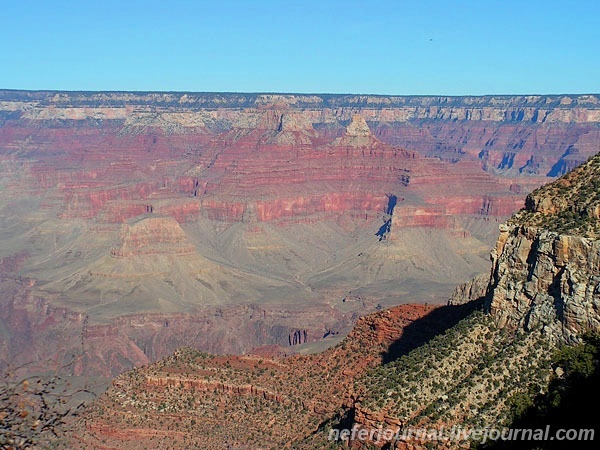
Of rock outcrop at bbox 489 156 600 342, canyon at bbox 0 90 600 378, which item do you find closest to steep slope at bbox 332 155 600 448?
rock outcrop at bbox 489 156 600 342

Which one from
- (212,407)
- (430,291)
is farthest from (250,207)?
(212,407)

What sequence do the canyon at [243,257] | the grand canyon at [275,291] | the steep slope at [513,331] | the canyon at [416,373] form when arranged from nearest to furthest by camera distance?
the steep slope at [513,331]
the canyon at [416,373]
the grand canyon at [275,291]
the canyon at [243,257]

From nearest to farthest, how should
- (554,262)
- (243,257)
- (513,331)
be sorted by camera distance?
(554,262) < (513,331) < (243,257)

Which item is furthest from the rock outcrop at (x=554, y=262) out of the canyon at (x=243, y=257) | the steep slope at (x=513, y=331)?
the canyon at (x=243, y=257)

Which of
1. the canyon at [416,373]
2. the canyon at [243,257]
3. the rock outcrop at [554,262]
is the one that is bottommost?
the canyon at [243,257]

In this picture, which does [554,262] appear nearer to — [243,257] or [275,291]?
[275,291]

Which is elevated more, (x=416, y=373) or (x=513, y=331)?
(x=513, y=331)

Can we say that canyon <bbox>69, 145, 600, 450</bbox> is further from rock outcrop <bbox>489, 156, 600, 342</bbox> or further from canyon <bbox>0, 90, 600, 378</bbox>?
canyon <bbox>0, 90, 600, 378</bbox>

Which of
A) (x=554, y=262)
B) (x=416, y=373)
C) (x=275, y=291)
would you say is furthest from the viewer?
(x=275, y=291)

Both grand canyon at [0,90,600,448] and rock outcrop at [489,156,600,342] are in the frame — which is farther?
grand canyon at [0,90,600,448]

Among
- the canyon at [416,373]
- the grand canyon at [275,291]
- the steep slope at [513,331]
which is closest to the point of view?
the steep slope at [513,331]

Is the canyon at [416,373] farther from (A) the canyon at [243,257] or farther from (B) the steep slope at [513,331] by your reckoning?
(A) the canyon at [243,257]

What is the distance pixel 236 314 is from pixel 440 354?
9477 centimetres

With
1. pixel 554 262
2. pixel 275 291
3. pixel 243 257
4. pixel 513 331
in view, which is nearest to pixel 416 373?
pixel 513 331
